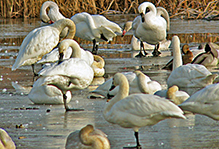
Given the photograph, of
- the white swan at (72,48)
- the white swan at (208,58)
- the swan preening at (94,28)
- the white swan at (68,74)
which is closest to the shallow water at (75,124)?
the white swan at (68,74)

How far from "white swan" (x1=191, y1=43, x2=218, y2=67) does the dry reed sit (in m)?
11.6

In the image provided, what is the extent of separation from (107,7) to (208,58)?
1539 centimetres

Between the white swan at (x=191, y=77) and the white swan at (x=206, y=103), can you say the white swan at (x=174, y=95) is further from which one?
the white swan at (x=191, y=77)

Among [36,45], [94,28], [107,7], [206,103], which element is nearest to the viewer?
[206,103]

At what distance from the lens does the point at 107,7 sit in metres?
24.5

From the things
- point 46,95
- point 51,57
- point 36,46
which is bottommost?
point 51,57

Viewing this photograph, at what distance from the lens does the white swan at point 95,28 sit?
12.8 meters

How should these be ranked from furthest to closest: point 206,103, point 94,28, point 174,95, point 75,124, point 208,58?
point 94,28 < point 208,58 < point 174,95 < point 75,124 < point 206,103

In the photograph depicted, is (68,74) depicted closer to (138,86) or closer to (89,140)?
(138,86)

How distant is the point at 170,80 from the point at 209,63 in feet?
8.62

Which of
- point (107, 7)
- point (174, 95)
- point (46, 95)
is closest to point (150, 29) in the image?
point (46, 95)

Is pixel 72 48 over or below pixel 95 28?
over

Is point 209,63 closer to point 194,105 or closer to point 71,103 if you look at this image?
point 71,103

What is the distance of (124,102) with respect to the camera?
4.71 metres
